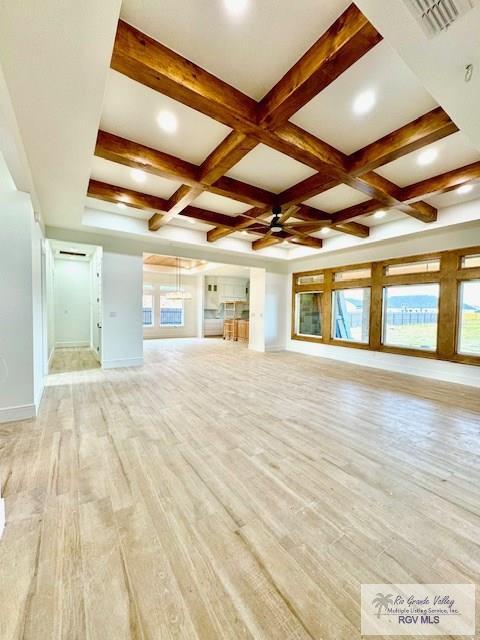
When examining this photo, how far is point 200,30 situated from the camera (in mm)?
1743

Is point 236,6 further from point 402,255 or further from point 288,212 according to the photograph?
point 402,255

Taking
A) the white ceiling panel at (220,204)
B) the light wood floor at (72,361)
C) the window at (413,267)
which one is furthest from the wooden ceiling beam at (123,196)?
the window at (413,267)

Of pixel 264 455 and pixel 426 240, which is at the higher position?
pixel 426 240

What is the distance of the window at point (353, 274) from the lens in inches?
261

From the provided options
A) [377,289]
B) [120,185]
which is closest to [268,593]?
[120,185]

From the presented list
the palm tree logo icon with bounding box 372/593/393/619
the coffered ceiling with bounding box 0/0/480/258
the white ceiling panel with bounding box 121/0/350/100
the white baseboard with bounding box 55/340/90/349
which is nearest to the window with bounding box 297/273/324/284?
the coffered ceiling with bounding box 0/0/480/258

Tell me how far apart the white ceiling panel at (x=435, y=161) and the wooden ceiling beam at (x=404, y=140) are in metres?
0.56

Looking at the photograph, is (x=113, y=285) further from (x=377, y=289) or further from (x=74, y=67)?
(x=377, y=289)

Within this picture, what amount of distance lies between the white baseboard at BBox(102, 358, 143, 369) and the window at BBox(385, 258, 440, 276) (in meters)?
6.25

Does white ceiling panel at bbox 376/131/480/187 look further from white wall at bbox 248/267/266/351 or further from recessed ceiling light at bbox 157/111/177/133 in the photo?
white wall at bbox 248/267/266/351

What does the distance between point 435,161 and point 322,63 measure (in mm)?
2505

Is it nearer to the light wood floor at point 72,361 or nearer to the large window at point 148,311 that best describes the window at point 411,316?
the light wood floor at point 72,361

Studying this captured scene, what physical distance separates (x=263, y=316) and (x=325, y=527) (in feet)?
23.1

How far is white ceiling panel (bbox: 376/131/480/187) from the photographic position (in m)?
2.97
